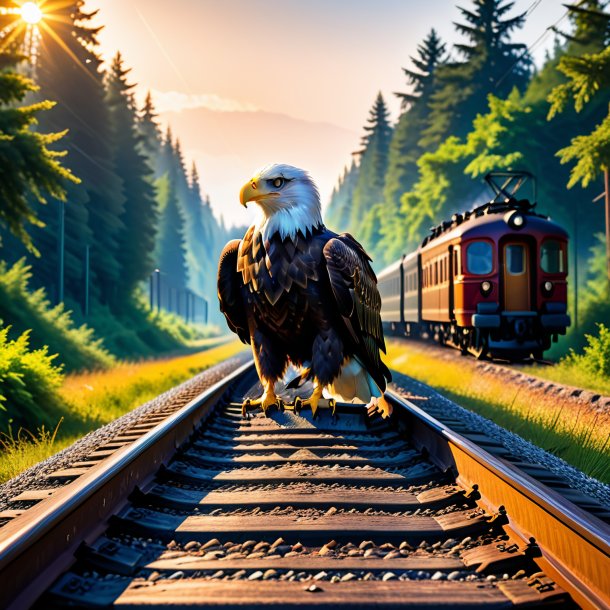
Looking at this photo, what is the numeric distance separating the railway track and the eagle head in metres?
1.49

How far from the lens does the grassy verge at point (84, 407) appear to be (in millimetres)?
5352

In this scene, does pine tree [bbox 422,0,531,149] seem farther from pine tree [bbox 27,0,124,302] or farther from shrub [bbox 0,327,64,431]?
shrub [bbox 0,327,64,431]

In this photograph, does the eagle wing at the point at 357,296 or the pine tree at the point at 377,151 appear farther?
the pine tree at the point at 377,151

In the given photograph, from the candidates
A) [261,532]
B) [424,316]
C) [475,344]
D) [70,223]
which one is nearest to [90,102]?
[70,223]

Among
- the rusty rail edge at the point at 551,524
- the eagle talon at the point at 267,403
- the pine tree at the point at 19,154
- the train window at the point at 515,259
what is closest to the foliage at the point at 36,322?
the pine tree at the point at 19,154

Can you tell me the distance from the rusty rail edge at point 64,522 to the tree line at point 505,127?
11846 millimetres

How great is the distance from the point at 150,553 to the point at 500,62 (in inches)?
1509

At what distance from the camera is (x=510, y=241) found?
12.0 m

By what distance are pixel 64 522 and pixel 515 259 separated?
10832 mm

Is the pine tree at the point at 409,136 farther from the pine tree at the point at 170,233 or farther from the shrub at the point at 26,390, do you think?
the shrub at the point at 26,390

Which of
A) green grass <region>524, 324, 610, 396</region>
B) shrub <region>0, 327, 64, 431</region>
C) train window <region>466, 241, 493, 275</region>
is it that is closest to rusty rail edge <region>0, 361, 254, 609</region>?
shrub <region>0, 327, 64, 431</region>

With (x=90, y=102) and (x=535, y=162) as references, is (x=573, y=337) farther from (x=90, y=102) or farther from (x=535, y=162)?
(x=90, y=102)

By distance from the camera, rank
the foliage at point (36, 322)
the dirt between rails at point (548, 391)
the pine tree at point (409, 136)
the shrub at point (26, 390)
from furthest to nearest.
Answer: the pine tree at point (409, 136)
the foliage at point (36, 322)
the dirt between rails at point (548, 391)
the shrub at point (26, 390)

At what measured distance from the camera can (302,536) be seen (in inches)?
112
